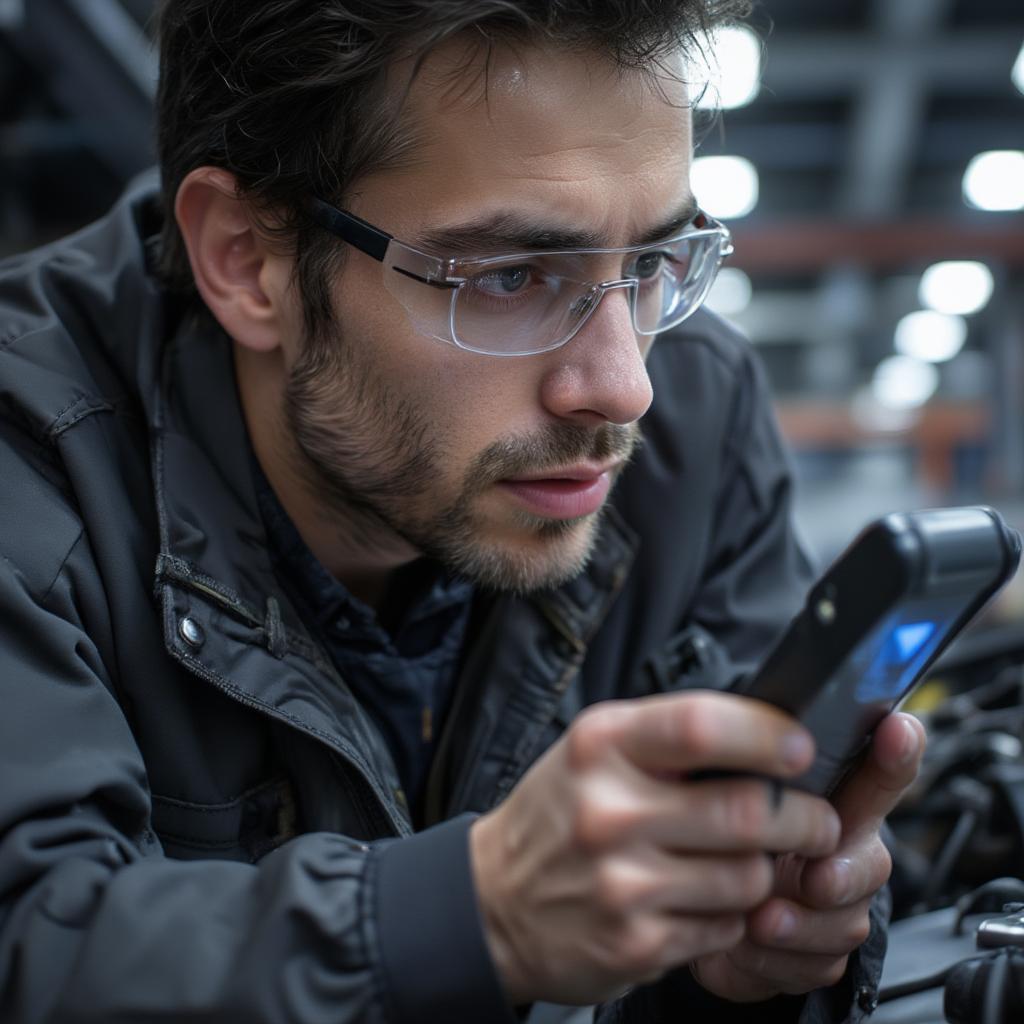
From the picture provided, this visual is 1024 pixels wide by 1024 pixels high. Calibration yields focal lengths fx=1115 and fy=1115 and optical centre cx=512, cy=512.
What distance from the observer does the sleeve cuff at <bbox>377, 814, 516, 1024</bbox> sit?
73 cm

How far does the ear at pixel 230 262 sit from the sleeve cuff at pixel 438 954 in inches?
29.7

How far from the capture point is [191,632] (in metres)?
1.10

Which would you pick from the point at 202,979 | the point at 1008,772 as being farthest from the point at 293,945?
the point at 1008,772

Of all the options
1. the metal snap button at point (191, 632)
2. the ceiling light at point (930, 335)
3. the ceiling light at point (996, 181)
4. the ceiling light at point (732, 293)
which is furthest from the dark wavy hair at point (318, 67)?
the ceiling light at point (930, 335)

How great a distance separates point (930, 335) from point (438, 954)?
9757 millimetres

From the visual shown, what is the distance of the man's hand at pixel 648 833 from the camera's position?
26.0 inches

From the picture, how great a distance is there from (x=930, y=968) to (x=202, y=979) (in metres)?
0.74

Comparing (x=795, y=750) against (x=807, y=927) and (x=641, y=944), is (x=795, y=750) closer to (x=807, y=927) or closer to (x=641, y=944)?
(x=641, y=944)

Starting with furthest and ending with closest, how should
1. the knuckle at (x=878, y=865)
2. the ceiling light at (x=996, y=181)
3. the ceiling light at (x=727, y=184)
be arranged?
the ceiling light at (x=996, y=181)
the ceiling light at (x=727, y=184)
the knuckle at (x=878, y=865)

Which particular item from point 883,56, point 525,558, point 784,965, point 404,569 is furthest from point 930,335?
point 784,965

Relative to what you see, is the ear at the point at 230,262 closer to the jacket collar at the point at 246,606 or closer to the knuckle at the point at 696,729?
the jacket collar at the point at 246,606

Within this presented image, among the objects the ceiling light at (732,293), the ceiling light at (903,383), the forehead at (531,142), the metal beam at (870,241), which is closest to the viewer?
the forehead at (531,142)

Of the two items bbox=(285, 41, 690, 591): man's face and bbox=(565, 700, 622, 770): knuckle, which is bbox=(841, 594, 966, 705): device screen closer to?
bbox=(565, 700, 622, 770): knuckle

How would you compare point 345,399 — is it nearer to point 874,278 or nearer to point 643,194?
point 643,194
